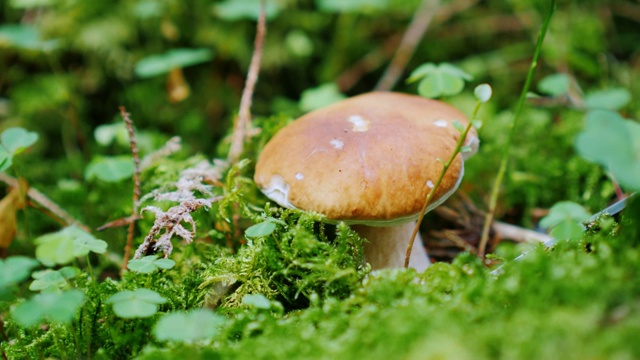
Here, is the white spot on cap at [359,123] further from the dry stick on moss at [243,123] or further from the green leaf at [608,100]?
the green leaf at [608,100]

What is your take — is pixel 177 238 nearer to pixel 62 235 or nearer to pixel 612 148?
pixel 62 235

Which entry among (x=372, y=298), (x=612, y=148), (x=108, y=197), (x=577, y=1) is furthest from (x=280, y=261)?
(x=577, y=1)

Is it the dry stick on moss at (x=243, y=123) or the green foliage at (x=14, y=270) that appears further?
the dry stick on moss at (x=243, y=123)

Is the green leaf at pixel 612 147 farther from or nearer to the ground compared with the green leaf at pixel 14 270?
nearer to the ground

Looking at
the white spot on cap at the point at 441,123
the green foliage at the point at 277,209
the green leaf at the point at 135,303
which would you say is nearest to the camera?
the green foliage at the point at 277,209

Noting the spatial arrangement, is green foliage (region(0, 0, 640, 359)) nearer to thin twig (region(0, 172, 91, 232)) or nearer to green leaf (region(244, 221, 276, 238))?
green leaf (region(244, 221, 276, 238))

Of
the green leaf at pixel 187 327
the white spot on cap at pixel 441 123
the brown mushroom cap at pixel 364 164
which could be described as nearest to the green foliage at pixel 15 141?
the brown mushroom cap at pixel 364 164

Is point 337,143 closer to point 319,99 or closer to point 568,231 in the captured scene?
point 568,231
